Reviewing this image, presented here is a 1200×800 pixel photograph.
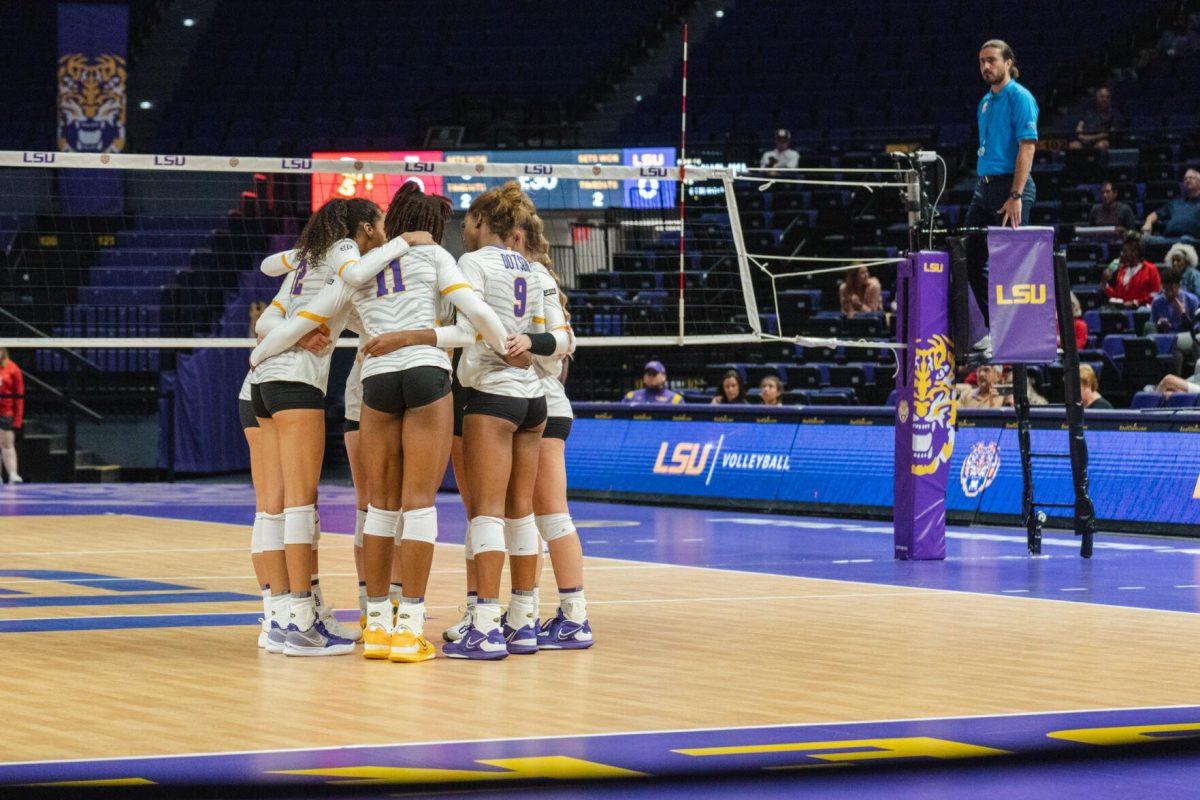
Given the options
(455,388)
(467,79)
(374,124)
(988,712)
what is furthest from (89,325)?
(988,712)

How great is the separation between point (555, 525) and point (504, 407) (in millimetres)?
656

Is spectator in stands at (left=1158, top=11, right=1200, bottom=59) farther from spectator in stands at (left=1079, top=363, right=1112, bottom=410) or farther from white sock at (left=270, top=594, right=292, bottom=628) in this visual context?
white sock at (left=270, top=594, right=292, bottom=628)

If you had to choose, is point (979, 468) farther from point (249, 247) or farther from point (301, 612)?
point (249, 247)

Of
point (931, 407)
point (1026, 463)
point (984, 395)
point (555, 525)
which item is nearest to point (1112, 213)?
point (984, 395)

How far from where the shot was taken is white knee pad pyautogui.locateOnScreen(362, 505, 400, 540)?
25.1 ft

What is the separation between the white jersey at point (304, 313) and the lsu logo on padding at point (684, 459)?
34.8 feet

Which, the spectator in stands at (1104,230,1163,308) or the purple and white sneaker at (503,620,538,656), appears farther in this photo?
the spectator in stands at (1104,230,1163,308)

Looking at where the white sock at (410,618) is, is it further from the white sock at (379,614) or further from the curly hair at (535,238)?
the curly hair at (535,238)

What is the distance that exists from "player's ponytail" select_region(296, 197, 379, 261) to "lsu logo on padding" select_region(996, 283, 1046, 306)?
6.07 meters

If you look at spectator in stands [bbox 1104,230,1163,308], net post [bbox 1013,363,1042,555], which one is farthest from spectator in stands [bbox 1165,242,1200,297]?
net post [bbox 1013,363,1042,555]

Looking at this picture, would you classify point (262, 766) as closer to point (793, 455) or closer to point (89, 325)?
point (793, 455)

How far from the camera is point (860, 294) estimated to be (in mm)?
20016

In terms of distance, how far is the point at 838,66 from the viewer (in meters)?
27.2

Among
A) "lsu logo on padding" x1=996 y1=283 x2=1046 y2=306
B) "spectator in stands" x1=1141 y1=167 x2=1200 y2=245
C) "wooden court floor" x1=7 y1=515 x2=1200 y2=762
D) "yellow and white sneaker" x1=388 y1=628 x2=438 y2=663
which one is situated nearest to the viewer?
"wooden court floor" x1=7 y1=515 x2=1200 y2=762
